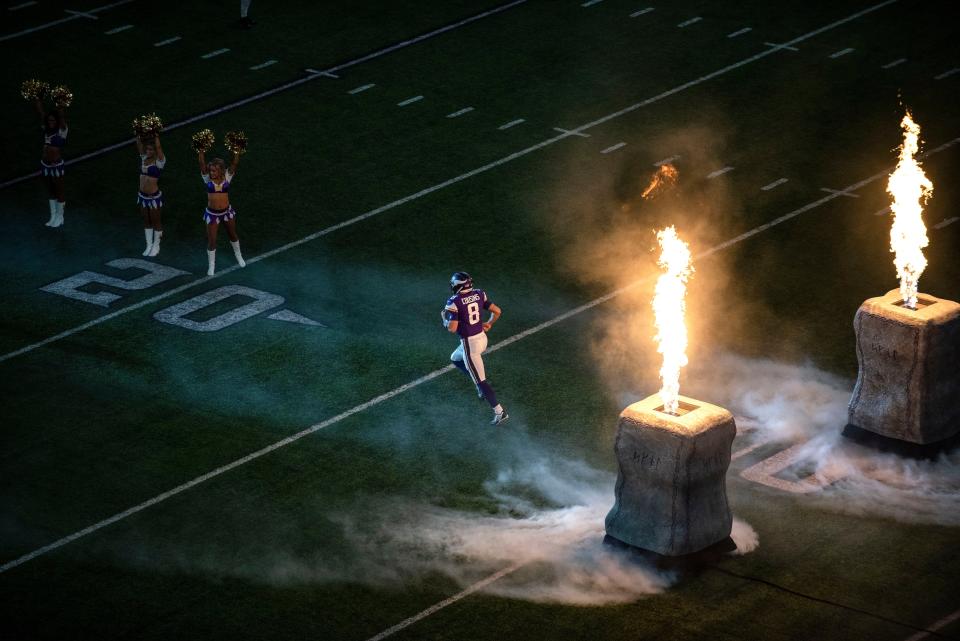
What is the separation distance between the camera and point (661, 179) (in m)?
28.8

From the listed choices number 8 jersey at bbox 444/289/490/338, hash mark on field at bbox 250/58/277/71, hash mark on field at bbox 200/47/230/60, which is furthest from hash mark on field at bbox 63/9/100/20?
number 8 jersey at bbox 444/289/490/338

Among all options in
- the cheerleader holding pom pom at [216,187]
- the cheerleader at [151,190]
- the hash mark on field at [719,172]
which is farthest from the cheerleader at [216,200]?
the hash mark on field at [719,172]

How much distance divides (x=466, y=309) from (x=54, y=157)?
9.30 meters

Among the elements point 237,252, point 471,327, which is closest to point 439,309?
point 237,252

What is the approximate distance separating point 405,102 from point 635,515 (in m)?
15.0

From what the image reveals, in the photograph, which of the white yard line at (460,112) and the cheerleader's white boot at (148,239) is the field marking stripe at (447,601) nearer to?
the cheerleader's white boot at (148,239)

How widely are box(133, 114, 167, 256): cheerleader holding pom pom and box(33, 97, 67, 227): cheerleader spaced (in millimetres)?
1671

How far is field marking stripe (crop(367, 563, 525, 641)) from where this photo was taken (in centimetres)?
1677

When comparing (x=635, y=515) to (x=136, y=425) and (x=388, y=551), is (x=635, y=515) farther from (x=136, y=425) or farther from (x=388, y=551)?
(x=136, y=425)

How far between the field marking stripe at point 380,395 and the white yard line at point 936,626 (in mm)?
7468

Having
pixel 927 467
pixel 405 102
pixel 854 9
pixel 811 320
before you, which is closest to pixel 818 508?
pixel 927 467

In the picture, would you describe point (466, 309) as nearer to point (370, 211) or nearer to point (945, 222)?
point (370, 211)

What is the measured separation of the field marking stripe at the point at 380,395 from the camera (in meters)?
18.7

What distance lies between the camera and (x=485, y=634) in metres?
16.6
